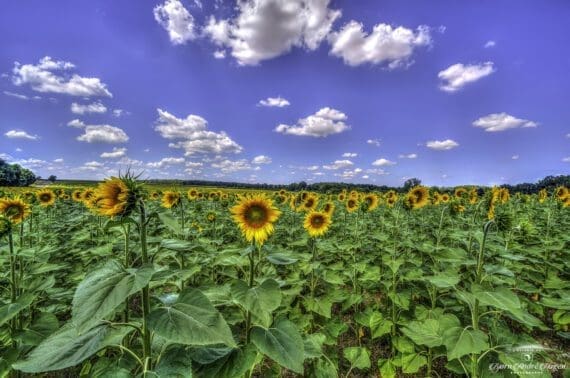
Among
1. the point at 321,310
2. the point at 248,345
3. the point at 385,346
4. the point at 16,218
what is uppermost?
the point at 16,218

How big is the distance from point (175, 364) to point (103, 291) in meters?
0.48

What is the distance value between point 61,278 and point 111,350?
95.6 inches

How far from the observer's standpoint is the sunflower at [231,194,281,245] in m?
2.64

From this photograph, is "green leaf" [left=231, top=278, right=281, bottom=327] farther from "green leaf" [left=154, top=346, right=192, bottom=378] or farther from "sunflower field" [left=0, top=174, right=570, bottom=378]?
"green leaf" [left=154, top=346, right=192, bottom=378]

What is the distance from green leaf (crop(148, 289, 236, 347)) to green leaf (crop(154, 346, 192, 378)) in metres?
0.23

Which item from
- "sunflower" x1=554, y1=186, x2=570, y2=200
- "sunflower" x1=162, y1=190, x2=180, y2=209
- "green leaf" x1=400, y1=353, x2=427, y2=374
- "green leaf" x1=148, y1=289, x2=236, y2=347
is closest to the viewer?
"green leaf" x1=148, y1=289, x2=236, y2=347

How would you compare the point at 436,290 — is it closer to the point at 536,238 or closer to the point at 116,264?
the point at 116,264

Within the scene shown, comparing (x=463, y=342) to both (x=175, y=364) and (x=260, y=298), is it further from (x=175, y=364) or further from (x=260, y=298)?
(x=175, y=364)

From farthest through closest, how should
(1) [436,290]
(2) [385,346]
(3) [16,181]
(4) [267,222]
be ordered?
1. (3) [16,181]
2. (2) [385,346]
3. (1) [436,290]
4. (4) [267,222]

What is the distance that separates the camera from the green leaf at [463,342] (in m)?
2.11

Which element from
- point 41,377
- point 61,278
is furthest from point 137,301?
point 41,377

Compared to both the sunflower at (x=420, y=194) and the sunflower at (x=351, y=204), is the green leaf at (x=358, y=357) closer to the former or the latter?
the sunflower at (x=420, y=194)

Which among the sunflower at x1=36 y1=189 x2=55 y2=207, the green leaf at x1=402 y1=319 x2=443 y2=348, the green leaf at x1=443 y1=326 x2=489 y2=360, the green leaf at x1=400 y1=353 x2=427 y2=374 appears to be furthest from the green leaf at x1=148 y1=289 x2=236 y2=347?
the sunflower at x1=36 y1=189 x2=55 y2=207

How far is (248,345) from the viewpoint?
1.67 m
